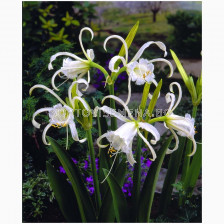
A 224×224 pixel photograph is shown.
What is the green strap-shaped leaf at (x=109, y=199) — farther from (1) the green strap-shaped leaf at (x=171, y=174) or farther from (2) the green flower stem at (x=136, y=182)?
(1) the green strap-shaped leaf at (x=171, y=174)

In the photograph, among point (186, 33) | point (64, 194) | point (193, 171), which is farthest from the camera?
point (186, 33)

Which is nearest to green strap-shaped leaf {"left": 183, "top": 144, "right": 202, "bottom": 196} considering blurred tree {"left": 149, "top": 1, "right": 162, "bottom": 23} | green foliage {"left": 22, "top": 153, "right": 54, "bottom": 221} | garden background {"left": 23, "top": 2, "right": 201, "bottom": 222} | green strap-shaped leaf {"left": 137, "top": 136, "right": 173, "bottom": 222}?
garden background {"left": 23, "top": 2, "right": 201, "bottom": 222}

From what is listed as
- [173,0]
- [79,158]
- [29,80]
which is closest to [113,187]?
[79,158]

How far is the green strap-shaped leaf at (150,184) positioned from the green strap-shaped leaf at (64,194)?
0.34 metres

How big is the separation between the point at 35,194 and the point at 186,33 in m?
1.80

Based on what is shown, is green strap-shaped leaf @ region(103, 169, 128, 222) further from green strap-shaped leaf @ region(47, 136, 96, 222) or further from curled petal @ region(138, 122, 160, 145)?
curled petal @ region(138, 122, 160, 145)

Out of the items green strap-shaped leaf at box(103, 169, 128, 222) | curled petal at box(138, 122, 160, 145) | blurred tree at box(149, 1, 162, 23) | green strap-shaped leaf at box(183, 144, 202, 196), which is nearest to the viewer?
curled petal at box(138, 122, 160, 145)

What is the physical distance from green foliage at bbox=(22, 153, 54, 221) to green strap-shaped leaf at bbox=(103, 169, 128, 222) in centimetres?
57

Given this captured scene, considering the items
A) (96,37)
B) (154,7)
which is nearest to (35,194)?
(96,37)

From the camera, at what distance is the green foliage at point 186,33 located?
264 cm

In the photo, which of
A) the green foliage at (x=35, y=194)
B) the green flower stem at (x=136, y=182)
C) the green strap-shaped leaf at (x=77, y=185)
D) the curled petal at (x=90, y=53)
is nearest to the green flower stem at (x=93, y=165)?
the green strap-shaped leaf at (x=77, y=185)

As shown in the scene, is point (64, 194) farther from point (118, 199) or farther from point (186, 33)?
point (186, 33)

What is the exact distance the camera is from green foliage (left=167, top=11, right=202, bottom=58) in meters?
2.64

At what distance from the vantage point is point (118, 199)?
4.89 ft
